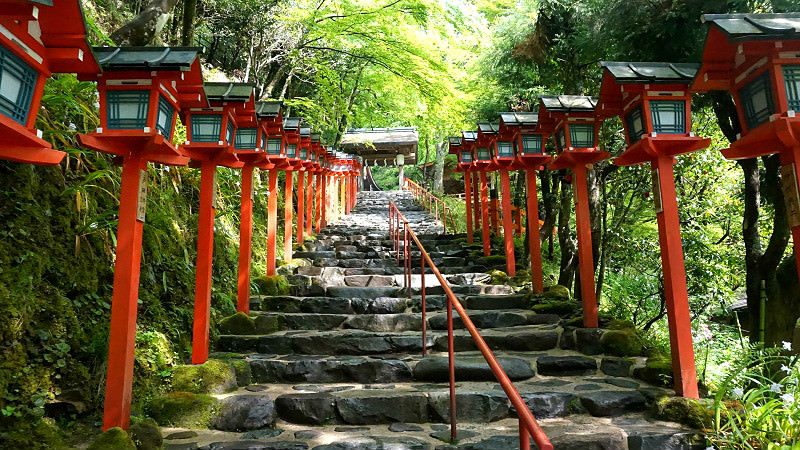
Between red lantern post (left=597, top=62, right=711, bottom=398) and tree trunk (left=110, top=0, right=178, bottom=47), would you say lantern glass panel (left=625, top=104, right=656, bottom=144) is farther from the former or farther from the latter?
tree trunk (left=110, top=0, right=178, bottom=47)

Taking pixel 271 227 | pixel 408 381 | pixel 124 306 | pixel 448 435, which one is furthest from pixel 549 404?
pixel 271 227

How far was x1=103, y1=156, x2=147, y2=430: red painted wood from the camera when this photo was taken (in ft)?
10.3

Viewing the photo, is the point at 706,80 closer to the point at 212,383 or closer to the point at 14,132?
the point at 14,132

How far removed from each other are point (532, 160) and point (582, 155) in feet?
4.80

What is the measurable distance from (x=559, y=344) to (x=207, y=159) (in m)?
4.28

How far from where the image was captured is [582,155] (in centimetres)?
562

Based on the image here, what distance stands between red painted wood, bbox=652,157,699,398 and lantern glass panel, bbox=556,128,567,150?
1556 mm

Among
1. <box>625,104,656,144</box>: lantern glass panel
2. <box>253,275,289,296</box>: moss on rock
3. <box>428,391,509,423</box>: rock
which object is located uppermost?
<box>625,104,656,144</box>: lantern glass panel

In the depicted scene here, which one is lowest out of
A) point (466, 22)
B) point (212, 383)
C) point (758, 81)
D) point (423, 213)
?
point (212, 383)

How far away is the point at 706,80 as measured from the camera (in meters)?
3.60

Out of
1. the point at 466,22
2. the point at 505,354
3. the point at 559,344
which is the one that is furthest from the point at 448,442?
the point at 466,22

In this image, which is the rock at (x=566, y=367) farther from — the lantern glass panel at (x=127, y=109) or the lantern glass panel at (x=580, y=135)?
the lantern glass panel at (x=127, y=109)

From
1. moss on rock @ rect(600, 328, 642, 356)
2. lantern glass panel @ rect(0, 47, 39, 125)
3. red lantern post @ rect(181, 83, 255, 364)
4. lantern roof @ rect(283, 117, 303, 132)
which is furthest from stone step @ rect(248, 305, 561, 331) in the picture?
lantern glass panel @ rect(0, 47, 39, 125)

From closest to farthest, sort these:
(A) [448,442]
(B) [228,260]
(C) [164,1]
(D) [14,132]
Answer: (D) [14,132]
(A) [448,442]
(C) [164,1]
(B) [228,260]
